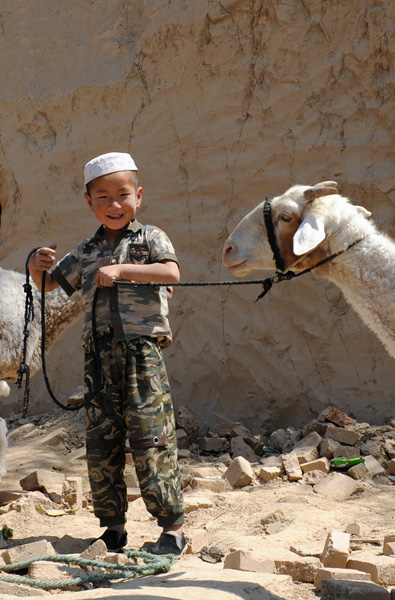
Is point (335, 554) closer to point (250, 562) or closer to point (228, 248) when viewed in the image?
point (250, 562)

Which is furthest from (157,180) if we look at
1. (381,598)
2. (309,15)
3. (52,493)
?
(381,598)

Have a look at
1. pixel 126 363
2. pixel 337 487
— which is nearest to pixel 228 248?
pixel 126 363

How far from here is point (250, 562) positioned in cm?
357

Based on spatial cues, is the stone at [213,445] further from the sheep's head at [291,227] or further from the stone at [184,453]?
the sheep's head at [291,227]

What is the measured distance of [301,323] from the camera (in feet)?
22.8

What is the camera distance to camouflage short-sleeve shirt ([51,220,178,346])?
3832mm

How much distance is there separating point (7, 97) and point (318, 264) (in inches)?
246

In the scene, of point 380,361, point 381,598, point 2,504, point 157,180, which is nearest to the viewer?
point 381,598

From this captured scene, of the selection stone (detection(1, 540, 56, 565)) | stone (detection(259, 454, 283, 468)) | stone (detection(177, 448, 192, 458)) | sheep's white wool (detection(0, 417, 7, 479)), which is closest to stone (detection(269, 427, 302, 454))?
stone (detection(259, 454, 283, 468))

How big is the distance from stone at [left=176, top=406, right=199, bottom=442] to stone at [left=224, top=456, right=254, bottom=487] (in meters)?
1.21

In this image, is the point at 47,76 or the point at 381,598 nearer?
the point at 381,598

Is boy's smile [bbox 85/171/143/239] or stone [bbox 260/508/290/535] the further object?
stone [bbox 260/508/290/535]

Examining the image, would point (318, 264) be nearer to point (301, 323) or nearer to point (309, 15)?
point (301, 323)

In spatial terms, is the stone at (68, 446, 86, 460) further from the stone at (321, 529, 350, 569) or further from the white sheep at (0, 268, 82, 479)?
the stone at (321, 529, 350, 569)
